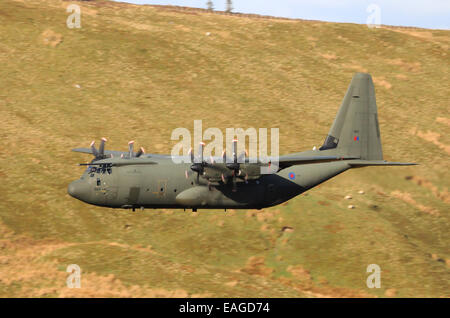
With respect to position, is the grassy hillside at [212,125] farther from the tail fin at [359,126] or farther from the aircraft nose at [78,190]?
the tail fin at [359,126]

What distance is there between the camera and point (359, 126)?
31953mm

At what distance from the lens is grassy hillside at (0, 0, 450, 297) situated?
118 ft

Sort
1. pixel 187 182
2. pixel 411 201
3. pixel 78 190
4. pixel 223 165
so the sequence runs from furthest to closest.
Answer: pixel 411 201 < pixel 187 182 < pixel 78 190 < pixel 223 165

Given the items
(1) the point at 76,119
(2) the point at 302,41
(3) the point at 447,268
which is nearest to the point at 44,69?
(1) the point at 76,119

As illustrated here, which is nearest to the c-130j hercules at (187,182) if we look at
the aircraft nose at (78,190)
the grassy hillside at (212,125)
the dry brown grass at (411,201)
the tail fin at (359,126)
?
the aircraft nose at (78,190)

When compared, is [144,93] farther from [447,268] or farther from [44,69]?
[447,268]

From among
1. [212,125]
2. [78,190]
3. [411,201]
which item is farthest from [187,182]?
[411,201]

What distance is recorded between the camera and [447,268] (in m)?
38.3

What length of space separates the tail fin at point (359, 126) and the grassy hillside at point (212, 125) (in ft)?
30.9

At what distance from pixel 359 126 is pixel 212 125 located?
20.8m

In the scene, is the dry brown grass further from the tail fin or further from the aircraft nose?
the aircraft nose

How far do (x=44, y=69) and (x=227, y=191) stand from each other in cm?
3566

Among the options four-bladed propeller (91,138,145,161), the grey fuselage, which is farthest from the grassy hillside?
four-bladed propeller (91,138,145,161)

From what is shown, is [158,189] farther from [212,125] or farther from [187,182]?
[212,125]
